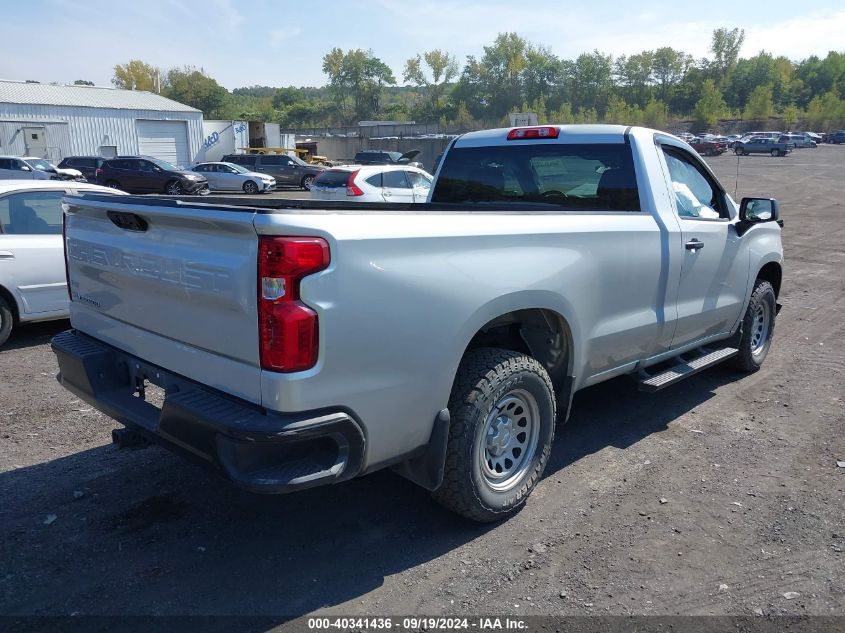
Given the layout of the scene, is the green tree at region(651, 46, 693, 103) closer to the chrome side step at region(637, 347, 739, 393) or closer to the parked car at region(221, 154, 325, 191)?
the parked car at region(221, 154, 325, 191)

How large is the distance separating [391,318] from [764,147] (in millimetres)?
67904

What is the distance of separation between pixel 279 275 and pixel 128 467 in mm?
2373

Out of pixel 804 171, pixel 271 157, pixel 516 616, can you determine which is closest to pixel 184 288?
pixel 516 616

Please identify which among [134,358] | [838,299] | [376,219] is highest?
[376,219]

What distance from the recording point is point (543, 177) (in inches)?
195

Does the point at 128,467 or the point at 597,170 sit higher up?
the point at 597,170

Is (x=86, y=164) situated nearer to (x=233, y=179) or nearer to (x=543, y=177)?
(x=233, y=179)

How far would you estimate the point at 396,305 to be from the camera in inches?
110

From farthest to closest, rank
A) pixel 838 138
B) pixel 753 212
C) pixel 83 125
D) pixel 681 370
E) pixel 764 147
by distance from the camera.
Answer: pixel 838 138 → pixel 764 147 → pixel 83 125 → pixel 753 212 → pixel 681 370

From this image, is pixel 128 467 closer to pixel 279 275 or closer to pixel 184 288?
pixel 184 288

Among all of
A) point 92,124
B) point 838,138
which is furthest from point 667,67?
point 92,124

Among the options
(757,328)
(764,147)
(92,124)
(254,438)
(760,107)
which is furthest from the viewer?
(760,107)

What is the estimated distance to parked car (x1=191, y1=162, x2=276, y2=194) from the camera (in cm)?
3184

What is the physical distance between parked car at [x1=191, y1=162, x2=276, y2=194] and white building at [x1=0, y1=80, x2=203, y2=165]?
1512cm
